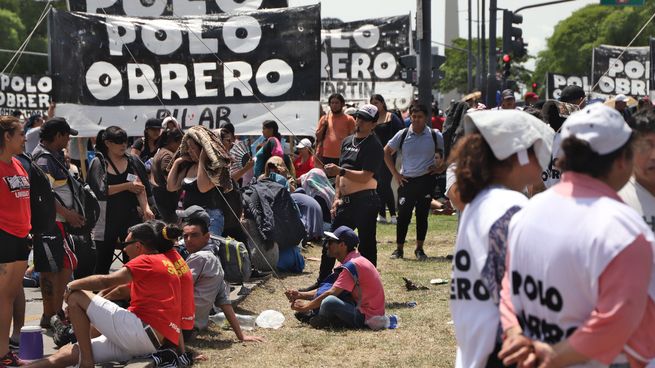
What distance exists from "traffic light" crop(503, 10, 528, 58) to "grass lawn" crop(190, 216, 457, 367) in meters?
16.2

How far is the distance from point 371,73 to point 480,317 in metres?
20.0

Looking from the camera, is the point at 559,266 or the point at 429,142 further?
the point at 429,142

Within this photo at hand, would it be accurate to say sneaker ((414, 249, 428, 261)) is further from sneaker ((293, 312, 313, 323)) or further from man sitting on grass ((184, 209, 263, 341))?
man sitting on grass ((184, 209, 263, 341))

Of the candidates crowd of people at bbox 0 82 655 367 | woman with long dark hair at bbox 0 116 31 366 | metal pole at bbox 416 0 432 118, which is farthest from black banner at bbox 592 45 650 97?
woman with long dark hair at bbox 0 116 31 366

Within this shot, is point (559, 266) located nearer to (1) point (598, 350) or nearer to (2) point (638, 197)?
(1) point (598, 350)

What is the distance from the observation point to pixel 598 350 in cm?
309

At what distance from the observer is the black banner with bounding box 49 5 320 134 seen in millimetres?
11656

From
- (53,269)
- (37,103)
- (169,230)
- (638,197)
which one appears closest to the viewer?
(638,197)

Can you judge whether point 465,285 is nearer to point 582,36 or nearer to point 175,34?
point 175,34

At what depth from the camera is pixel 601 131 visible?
3.18 metres

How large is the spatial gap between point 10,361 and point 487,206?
15.5ft

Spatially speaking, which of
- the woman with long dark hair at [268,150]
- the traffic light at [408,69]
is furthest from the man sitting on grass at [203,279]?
the traffic light at [408,69]

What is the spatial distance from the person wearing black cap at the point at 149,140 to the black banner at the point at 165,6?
4.87 feet

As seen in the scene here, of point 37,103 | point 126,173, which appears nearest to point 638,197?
point 126,173
